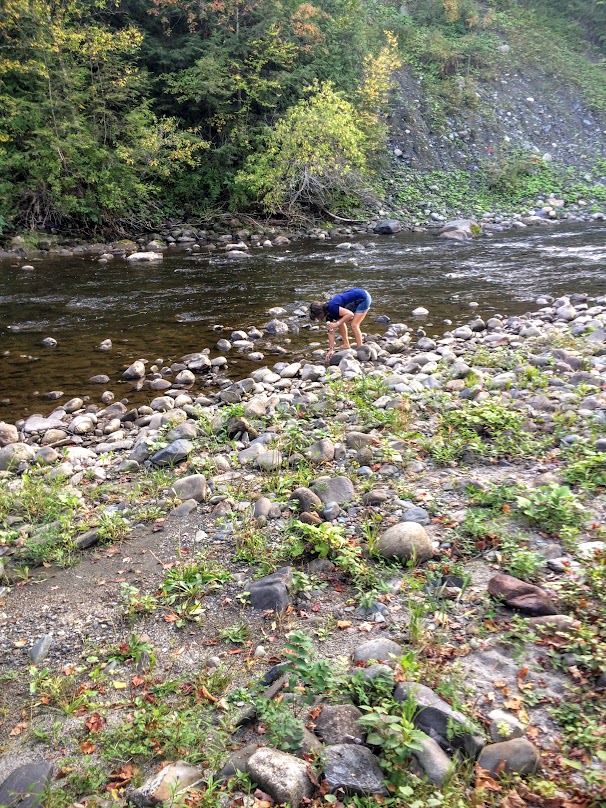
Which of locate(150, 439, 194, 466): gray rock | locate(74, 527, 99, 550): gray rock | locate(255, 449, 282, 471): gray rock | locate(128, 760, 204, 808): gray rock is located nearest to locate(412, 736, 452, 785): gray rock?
locate(128, 760, 204, 808): gray rock

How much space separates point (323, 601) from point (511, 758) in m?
1.30

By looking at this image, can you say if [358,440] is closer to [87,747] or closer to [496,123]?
[87,747]

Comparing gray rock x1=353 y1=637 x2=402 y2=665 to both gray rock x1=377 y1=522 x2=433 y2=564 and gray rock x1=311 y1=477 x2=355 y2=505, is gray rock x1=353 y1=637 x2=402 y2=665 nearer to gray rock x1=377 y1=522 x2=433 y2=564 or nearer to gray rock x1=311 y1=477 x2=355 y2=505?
gray rock x1=377 y1=522 x2=433 y2=564

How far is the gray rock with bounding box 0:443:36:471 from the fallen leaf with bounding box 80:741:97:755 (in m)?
3.80

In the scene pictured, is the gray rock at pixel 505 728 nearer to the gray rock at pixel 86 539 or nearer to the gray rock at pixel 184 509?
the gray rock at pixel 184 509

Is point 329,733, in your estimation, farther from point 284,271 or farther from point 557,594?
point 284,271

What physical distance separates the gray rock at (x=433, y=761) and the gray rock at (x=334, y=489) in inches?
79.2

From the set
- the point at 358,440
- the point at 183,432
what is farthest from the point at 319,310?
the point at 358,440

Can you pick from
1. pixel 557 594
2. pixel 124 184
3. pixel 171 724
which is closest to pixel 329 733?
pixel 171 724

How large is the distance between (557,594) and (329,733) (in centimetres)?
143

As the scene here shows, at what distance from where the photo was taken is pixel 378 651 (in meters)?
2.81

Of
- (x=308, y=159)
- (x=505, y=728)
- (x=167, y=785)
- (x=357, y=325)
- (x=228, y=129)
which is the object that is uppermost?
(x=228, y=129)

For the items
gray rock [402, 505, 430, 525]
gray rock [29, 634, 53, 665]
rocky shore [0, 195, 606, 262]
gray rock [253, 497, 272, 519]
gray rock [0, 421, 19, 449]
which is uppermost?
gray rock [402, 505, 430, 525]

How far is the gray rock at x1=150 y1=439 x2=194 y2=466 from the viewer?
5289 millimetres
